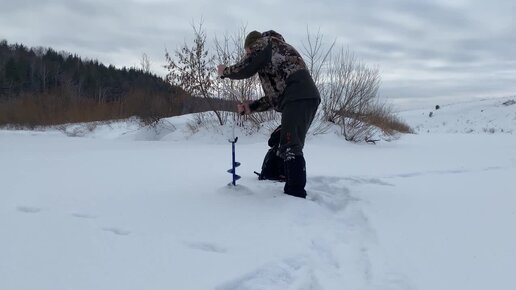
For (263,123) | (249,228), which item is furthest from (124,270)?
(263,123)

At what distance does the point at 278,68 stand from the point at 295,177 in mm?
968

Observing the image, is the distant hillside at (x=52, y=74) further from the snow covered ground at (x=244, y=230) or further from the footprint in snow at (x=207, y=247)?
the footprint in snow at (x=207, y=247)

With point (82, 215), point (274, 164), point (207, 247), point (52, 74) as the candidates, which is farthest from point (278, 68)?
point (52, 74)

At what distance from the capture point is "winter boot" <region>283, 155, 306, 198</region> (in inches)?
154

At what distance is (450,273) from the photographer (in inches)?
98.3

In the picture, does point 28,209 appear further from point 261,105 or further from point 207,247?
point 261,105

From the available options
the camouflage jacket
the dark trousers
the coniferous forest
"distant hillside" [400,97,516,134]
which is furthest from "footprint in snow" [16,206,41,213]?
"distant hillside" [400,97,516,134]

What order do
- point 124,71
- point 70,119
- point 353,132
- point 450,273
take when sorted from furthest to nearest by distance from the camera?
point 124,71 < point 70,119 < point 353,132 < point 450,273

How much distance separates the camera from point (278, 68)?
396cm

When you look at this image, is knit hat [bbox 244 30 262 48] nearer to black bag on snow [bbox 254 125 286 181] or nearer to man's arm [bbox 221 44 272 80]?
man's arm [bbox 221 44 272 80]

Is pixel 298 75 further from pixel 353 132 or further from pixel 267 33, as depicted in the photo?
pixel 353 132

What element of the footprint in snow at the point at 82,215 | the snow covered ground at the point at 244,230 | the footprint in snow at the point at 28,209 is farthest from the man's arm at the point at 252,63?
the footprint in snow at the point at 28,209

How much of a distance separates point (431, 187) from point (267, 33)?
95.3 inches

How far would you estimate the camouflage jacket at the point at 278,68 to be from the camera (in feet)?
12.6
